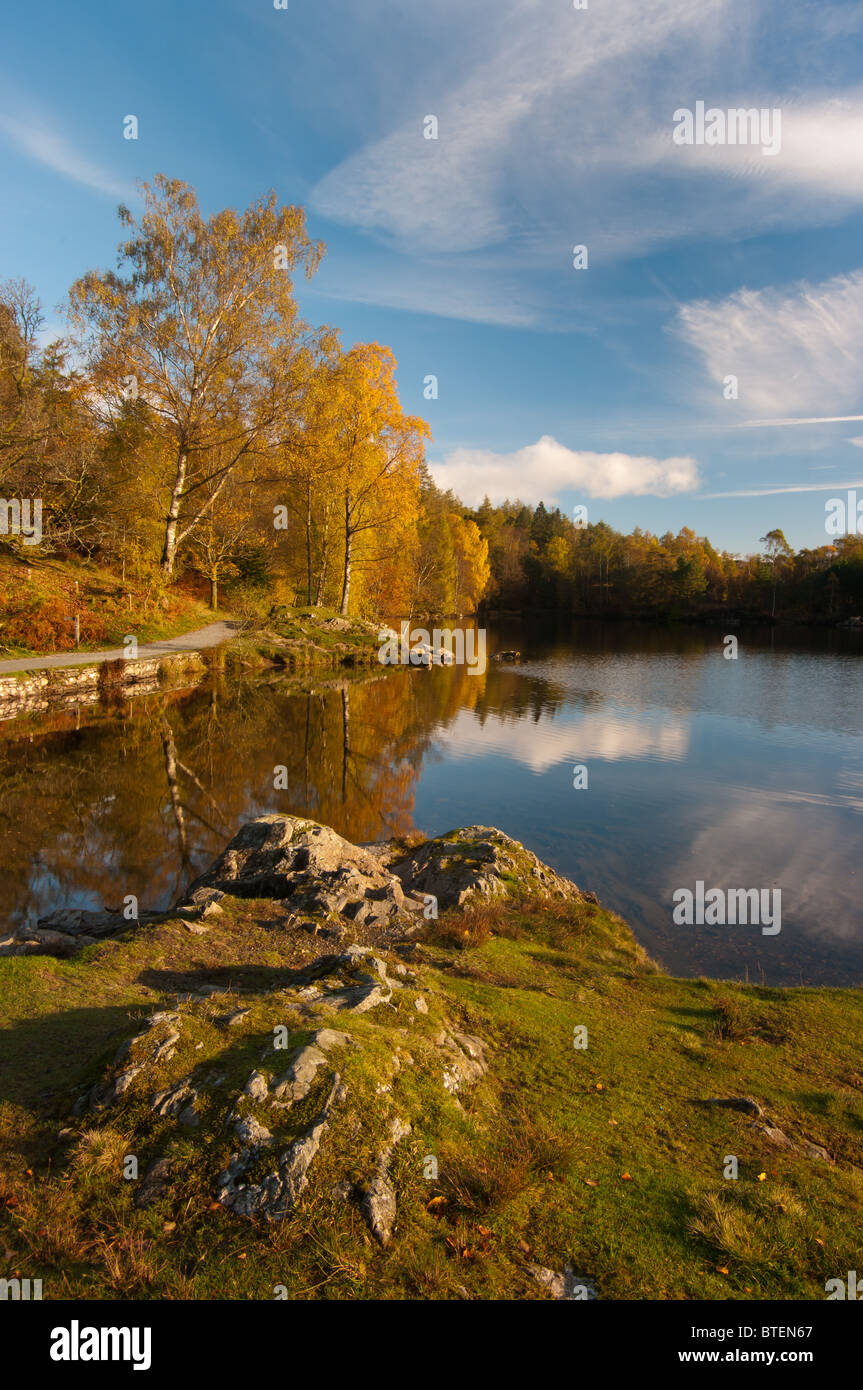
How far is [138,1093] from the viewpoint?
3988 mm

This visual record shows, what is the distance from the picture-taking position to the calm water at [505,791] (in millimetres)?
10953

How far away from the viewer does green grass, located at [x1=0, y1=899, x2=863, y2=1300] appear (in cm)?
321

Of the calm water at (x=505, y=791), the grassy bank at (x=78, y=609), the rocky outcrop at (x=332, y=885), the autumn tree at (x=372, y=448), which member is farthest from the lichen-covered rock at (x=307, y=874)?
the autumn tree at (x=372, y=448)

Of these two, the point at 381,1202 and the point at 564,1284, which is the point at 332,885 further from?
the point at 564,1284

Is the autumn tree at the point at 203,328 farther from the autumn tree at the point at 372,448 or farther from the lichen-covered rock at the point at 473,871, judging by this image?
the lichen-covered rock at the point at 473,871

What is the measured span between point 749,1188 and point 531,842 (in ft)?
32.7

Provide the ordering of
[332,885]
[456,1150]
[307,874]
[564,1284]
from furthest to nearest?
[307,874] < [332,885] < [456,1150] < [564,1284]

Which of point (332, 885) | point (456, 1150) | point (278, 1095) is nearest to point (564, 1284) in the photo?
point (456, 1150)

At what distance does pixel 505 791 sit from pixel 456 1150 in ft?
45.1

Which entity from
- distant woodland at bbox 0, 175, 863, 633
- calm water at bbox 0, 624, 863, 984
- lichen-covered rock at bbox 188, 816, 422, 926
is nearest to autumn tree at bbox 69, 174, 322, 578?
distant woodland at bbox 0, 175, 863, 633

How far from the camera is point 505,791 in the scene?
57.9ft

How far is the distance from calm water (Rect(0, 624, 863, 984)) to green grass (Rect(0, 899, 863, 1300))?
3.91m

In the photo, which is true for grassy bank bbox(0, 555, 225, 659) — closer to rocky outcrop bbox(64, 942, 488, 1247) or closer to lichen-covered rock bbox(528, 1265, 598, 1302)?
rocky outcrop bbox(64, 942, 488, 1247)
